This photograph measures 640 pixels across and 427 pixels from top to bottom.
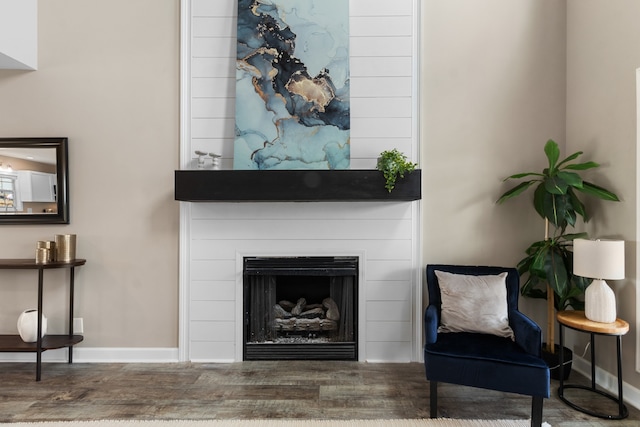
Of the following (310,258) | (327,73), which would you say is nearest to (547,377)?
(310,258)

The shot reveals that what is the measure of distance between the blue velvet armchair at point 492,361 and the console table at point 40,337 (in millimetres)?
2520

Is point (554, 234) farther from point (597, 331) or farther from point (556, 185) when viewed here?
point (597, 331)

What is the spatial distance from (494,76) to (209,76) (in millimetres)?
2219

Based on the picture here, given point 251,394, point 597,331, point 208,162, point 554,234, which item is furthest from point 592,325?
point 208,162

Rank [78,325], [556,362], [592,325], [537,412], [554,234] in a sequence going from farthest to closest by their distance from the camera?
[78,325], [554,234], [556,362], [592,325], [537,412]

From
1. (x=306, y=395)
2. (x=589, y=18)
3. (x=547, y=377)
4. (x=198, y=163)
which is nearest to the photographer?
(x=547, y=377)

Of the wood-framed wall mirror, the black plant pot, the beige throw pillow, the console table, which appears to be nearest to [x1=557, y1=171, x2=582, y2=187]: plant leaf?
the beige throw pillow

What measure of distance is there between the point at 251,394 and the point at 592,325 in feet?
6.86

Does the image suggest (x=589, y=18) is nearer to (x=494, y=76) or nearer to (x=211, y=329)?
(x=494, y=76)

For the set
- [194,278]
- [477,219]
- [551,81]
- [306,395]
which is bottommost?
[306,395]

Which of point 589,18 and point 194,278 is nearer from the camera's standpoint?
point 589,18

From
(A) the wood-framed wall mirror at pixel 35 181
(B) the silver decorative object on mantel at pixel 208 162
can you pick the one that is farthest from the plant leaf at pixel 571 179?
(A) the wood-framed wall mirror at pixel 35 181

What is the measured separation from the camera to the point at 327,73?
298cm

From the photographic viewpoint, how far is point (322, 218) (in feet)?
10.1
